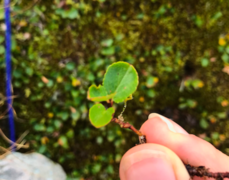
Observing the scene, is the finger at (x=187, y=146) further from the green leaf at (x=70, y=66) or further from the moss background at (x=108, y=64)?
the green leaf at (x=70, y=66)

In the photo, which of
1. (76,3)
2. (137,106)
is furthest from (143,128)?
(76,3)

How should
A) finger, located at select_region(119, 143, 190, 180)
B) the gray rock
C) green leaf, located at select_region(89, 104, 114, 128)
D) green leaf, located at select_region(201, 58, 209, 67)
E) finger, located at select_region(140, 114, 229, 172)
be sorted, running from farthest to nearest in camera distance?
green leaf, located at select_region(201, 58, 209, 67) < the gray rock < finger, located at select_region(140, 114, 229, 172) < finger, located at select_region(119, 143, 190, 180) < green leaf, located at select_region(89, 104, 114, 128)

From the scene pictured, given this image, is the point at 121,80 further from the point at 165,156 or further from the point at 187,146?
the point at 187,146

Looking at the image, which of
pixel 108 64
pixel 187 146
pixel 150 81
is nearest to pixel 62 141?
pixel 108 64

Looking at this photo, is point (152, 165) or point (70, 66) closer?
point (152, 165)

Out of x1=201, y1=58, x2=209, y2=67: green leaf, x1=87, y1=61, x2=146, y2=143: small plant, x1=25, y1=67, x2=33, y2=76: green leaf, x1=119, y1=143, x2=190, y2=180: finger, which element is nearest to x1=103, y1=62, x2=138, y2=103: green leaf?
x1=87, y1=61, x2=146, y2=143: small plant

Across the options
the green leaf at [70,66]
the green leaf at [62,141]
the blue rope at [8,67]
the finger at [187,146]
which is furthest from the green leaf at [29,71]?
the finger at [187,146]

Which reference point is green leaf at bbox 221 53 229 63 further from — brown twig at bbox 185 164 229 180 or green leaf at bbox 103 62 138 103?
green leaf at bbox 103 62 138 103
